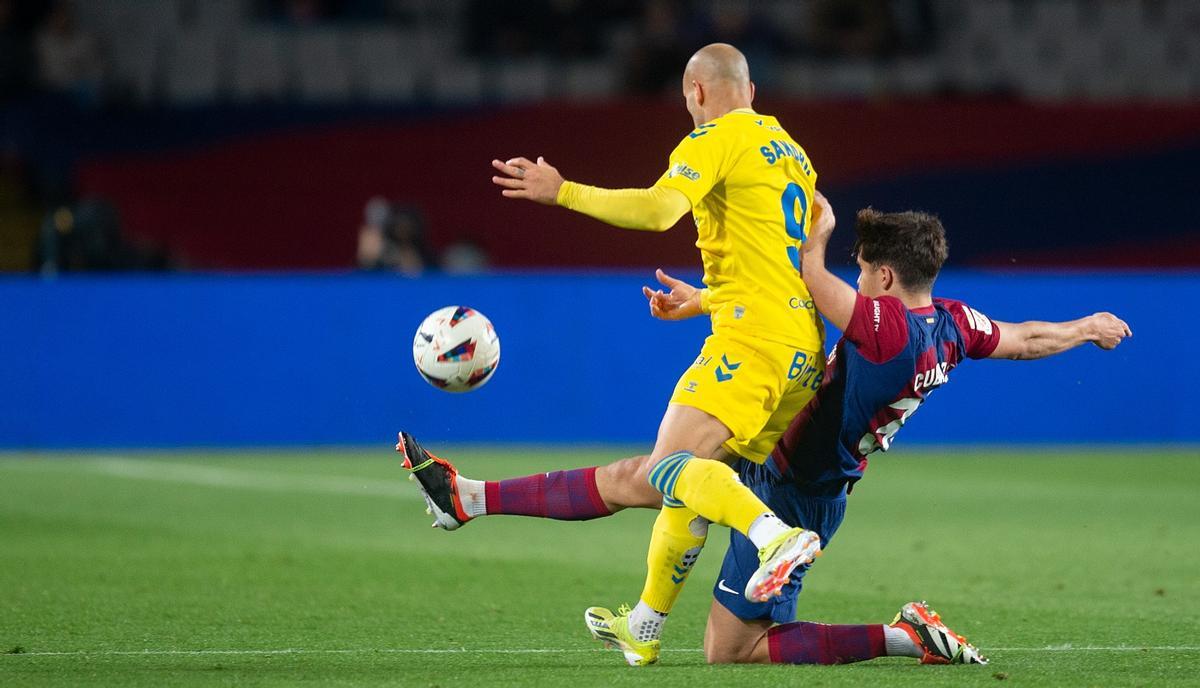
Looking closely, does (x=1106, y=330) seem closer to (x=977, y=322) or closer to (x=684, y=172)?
(x=977, y=322)

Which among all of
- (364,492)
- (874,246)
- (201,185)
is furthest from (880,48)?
(874,246)

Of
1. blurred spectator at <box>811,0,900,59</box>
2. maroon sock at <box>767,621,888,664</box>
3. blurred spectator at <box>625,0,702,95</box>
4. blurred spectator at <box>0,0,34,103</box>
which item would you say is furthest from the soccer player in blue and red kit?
blurred spectator at <box>811,0,900,59</box>

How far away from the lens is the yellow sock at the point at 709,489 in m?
5.52

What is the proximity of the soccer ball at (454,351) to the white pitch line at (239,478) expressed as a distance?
19.8 feet

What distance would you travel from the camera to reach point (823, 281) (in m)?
5.92

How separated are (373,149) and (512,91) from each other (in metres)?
2.00

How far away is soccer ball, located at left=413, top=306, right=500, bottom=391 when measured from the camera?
21.4 ft

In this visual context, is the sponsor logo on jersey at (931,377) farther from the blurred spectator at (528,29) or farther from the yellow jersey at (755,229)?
the blurred spectator at (528,29)

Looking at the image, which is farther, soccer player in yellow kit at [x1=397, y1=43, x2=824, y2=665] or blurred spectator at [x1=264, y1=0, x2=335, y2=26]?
blurred spectator at [x1=264, y1=0, x2=335, y2=26]

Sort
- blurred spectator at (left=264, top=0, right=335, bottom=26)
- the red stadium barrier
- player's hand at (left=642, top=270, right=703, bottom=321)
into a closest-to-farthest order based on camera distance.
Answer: player's hand at (left=642, top=270, right=703, bottom=321) < the red stadium barrier < blurred spectator at (left=264, top=0, right=335, bottom=26)

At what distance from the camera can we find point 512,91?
63.7 feet

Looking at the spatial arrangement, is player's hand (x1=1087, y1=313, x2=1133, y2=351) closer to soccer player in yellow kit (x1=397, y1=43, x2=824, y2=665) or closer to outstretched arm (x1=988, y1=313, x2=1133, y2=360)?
outstretched arm (x1=988, y1=313, x2=1133, y2=360)

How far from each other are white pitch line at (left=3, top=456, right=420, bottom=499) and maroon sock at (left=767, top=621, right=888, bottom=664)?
22.1 ft

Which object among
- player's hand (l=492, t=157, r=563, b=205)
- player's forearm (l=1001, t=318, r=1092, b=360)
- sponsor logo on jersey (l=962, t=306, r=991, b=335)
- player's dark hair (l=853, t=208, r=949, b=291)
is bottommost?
player's forearm (l=1001, t=318, r=1092, b=360)
